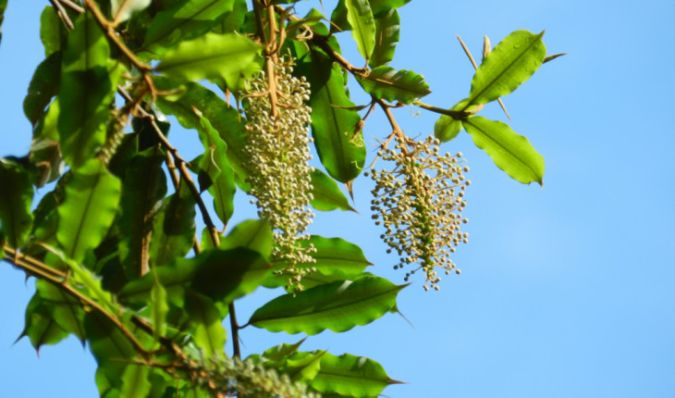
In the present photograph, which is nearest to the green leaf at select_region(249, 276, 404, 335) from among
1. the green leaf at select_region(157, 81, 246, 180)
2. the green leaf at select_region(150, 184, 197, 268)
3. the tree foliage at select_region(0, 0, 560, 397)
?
the tree foliage at select_region(0, 0, 560, 397)

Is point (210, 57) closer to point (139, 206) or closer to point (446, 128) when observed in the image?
point (139, 206)

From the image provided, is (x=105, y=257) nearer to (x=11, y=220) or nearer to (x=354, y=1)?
(x=11, y=220)

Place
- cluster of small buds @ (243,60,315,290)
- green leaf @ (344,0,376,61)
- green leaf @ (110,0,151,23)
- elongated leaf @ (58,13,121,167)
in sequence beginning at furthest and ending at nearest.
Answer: green leaf @ (344,0,376,61)
cluster of small buds @ (243,60,315,290)
green leaf @ (110,0,151,23)
elongated leaf @ (58,13,121,167)

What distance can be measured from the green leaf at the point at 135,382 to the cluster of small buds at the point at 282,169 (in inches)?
13.4

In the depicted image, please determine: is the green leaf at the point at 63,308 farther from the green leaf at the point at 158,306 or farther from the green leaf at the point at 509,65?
the green leaf at the point at 509,65

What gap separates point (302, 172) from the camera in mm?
1609

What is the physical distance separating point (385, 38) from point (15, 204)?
0.94 m

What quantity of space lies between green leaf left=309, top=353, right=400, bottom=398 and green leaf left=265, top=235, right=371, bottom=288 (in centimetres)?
19

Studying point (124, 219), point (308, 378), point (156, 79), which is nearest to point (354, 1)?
point (156, 79)

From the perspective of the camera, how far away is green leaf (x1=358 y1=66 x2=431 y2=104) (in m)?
1.93

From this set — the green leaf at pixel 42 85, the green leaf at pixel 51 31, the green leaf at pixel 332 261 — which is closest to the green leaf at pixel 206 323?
the green leaf at pixel 332 261

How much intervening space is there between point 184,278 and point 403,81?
813 mm

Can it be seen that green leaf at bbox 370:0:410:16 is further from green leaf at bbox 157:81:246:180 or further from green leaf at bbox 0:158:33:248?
green leaf at bbox 0:158:33:248

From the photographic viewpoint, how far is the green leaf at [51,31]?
181 cm
